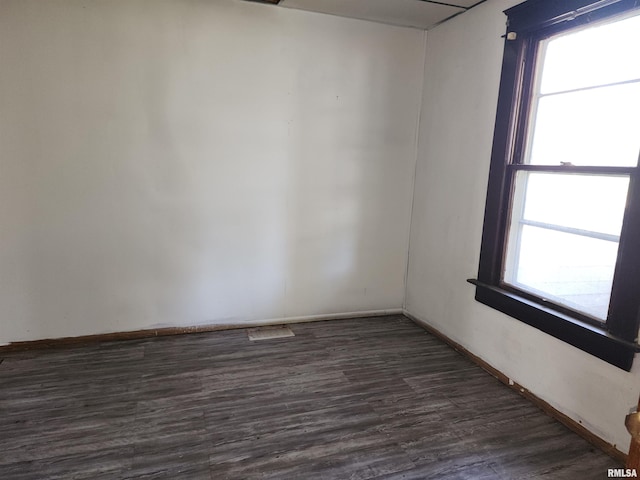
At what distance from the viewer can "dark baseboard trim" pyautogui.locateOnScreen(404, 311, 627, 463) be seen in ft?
6.78

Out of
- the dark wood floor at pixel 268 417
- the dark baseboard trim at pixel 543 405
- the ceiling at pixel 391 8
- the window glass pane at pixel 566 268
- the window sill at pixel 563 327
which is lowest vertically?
the dark wood floor at pixel 268 417

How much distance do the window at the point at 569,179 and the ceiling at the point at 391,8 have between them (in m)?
0.62

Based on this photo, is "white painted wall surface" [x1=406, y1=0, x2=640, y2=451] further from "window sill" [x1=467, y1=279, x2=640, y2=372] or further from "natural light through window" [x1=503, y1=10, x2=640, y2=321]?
"natural light through window" [x1=503, y1=10, x2=640, y2=321]

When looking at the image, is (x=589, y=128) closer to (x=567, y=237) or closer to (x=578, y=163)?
(x=578, y=163)

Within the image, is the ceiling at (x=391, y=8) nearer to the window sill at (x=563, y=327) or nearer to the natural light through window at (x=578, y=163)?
the natural light through window at (x=578, y=163)

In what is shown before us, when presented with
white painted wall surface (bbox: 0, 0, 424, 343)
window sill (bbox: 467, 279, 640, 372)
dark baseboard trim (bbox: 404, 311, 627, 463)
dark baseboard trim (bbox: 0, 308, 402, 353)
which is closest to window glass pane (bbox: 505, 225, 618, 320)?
window sill (bbox: 467, 279, 640, 372)

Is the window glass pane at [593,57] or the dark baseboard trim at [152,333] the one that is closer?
the window glass pane at [593,57]

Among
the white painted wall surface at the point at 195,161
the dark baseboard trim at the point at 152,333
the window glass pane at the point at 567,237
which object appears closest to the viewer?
the window glass pane at the point at 567,237

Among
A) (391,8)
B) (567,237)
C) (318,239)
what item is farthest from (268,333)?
(391,8)

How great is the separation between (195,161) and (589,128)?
2.59 meters

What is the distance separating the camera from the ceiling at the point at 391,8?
300cm

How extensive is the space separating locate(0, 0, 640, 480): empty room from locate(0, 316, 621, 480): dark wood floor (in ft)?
0.05

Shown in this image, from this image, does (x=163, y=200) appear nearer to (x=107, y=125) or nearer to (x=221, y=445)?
(x=107, y=125)

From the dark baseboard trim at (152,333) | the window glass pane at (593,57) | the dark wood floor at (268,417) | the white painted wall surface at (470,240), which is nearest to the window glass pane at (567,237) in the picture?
the white painted wall surface at (470,240)
